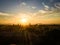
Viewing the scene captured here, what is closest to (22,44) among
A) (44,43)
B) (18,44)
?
(18,44)

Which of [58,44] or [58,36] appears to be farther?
[58,36]

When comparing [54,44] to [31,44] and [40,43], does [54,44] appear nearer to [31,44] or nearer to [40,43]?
[40,43]

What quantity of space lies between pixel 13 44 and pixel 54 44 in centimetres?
590

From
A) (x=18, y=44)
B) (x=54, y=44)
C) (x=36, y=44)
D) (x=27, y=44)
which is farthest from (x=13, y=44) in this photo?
(x=54, y=44)

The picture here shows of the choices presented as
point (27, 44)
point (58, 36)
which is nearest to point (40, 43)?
point (27, 44)

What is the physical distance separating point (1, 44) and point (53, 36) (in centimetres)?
989

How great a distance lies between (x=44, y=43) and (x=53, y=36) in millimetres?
4913

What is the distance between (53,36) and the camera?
79.0 ft

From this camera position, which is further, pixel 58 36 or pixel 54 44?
pixel 58 36

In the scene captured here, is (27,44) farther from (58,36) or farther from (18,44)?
(58,36)

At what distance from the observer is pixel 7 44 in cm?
1886

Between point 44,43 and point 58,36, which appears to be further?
point 58,36

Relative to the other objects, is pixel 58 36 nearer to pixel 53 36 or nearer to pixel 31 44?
pixel 53 36

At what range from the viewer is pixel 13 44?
62.3 feet
